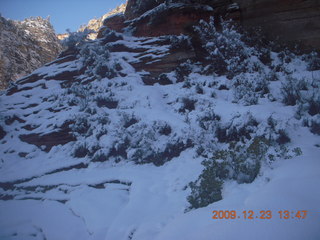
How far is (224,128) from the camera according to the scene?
4.84 meters

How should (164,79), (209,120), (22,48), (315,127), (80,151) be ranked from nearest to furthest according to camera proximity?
(315,127), (209,120), (80,151), (164,79), (22,48)

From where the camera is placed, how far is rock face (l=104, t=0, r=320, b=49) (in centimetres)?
746

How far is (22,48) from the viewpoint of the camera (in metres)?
18.9

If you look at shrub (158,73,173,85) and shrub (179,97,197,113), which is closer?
shrub (179,97,197,113)

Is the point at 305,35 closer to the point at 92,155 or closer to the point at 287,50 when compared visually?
the point at 287,50

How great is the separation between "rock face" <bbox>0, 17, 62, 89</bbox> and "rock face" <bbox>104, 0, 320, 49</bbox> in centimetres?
1170

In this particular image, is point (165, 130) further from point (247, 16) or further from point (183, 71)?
point (247, 16)

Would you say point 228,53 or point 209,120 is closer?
point 209,120

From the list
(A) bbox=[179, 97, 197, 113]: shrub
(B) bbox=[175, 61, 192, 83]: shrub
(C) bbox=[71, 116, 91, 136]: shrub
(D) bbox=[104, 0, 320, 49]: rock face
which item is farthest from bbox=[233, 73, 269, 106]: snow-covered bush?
(C) bbox=[71, 116, 91, 136]: shrub

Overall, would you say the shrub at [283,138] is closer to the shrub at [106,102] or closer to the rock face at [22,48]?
the shrub at [106,102]

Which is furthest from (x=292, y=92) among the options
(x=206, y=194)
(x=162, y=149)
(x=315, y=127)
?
(x=206, y=194)

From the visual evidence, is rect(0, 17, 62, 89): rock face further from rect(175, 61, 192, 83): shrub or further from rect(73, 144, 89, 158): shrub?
rect(175, 61, 192, 83): shrub

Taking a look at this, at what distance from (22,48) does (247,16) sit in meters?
17.8

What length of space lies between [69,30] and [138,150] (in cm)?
799
